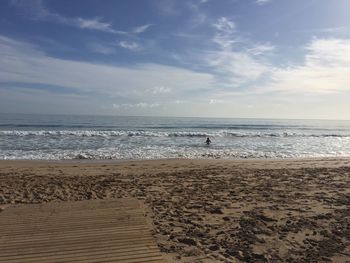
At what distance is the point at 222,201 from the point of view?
7.92 metres

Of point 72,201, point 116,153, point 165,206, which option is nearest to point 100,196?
point 72,201

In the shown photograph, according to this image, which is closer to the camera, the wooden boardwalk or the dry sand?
the wooden boardwalk

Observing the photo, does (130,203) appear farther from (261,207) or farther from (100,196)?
(261,207)

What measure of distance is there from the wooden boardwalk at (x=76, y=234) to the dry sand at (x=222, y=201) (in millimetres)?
394

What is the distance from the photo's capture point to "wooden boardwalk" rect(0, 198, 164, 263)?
15.2 ft

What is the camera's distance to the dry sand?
5109mm

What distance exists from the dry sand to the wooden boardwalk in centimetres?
39

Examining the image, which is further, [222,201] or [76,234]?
[222,201]

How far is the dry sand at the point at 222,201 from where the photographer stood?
5.11 metres

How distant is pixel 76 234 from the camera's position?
5387mm

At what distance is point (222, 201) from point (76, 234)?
3.70 meters

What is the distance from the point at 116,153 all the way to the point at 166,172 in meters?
6.92

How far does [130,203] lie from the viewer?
24.3 ft

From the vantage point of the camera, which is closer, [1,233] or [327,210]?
[1,233]
